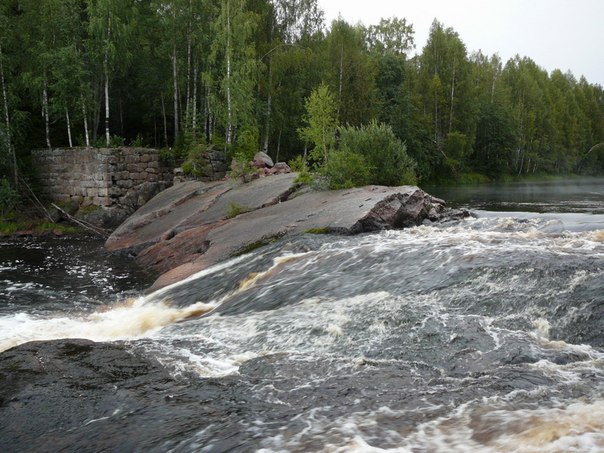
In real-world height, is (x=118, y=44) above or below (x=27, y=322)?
above

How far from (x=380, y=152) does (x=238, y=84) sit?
40.7 feet

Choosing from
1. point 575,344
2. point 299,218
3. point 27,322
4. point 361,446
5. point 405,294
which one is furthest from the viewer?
point 299,218

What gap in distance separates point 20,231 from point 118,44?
9816 millimetres

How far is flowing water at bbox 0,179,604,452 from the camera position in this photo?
439 centimetres

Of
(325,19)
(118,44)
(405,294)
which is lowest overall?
(405,294)

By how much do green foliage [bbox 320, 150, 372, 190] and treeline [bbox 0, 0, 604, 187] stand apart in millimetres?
6445

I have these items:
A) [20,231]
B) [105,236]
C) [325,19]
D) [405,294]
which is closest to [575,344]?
[405,294]

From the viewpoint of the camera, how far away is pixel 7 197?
72.7ft

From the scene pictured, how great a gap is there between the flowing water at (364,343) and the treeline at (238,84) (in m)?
13.9

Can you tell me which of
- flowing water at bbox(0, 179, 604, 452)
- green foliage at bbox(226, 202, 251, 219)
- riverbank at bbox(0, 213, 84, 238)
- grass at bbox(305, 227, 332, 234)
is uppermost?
green foliage at bbox(226, 202, 251, 219)

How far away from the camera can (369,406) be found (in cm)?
485

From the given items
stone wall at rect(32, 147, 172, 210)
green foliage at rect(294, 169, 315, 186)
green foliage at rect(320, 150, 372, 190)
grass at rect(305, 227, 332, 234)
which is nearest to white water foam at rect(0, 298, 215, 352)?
grass at rect(305, 227, 332, 234)

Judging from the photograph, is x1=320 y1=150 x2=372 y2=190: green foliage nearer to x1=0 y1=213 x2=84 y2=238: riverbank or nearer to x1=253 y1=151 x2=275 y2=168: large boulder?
x1=253 y1=151 x2=275 y2=168: large boulder

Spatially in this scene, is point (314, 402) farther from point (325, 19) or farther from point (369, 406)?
point (325, 19)
